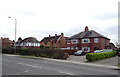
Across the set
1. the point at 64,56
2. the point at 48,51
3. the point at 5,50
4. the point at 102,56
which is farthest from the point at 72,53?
the point at 5,50

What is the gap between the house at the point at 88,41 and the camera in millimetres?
51000

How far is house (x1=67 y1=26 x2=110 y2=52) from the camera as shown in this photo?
51.0m

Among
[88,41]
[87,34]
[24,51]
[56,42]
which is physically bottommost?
[24,51]

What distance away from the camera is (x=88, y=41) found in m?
52.8

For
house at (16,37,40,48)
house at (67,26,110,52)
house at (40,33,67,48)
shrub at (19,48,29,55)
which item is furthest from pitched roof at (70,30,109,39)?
house at (16,37,40,48)

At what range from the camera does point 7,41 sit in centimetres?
10000

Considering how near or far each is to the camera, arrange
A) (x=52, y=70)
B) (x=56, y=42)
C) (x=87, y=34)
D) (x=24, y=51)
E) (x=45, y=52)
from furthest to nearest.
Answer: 1. (x=56, y=42)
2. (x=87, y=34)
3. (x=24, y=51)
4. (x=45, y=52)
5. (x=52, y=70)

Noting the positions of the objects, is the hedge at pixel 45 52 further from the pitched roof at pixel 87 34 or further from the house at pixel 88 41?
the pitched roof at pixel 87 34

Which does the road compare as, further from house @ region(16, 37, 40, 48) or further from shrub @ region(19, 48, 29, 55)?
house @ region(16, 37, 40, 48)

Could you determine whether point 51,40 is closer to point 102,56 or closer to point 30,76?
point 102,56

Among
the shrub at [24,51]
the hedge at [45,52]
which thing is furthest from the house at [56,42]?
the shrub at [24,51]

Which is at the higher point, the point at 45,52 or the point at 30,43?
the point at 30,43

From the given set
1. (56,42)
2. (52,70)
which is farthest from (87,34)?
(52,70)

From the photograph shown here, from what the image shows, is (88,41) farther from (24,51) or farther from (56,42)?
(56,42)
